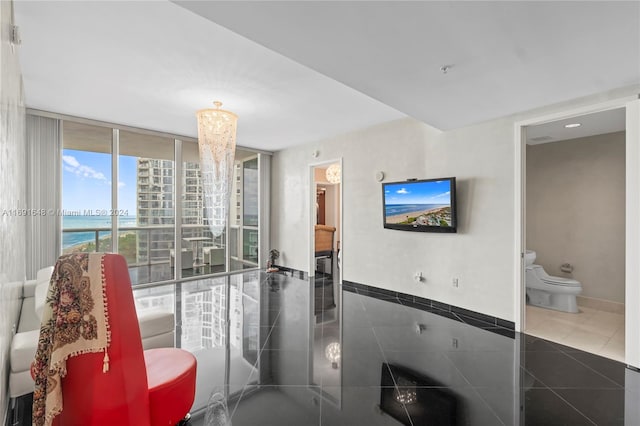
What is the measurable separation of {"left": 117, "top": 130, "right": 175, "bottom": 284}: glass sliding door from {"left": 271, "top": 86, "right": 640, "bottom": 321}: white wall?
2.60 metres

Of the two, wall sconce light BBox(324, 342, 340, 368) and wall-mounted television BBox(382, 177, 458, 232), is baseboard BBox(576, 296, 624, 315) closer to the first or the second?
wall-mounted television BBox(382, 177, 458, 232)

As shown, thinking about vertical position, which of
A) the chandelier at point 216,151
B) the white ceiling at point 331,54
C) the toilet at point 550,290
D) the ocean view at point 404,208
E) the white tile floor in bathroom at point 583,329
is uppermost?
the white ceiling at point 331,54

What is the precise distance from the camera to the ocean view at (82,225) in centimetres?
422

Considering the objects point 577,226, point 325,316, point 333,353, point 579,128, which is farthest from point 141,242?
point 577,226

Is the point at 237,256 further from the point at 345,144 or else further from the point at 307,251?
the point at 345,144

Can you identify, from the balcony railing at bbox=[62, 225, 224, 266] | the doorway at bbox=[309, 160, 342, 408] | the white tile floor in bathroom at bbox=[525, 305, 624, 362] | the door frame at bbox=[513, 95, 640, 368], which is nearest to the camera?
the doorway at bbox=[309, 160, 342, 408]

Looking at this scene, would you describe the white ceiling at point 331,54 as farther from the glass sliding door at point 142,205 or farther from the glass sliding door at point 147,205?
the glass sliding door at point 147,205

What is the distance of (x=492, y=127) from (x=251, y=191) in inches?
193

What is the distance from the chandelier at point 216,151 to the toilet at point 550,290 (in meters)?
4.44

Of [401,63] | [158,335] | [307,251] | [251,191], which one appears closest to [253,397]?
[158,335]

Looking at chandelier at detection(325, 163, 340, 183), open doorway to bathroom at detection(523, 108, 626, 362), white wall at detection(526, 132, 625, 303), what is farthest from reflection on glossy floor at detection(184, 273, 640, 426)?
chandelier at detection(325, 163, 340, 183)

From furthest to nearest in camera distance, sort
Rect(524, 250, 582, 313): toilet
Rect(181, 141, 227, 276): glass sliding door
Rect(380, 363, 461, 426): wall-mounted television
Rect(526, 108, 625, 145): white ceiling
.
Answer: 1. Rect(181, 141, 227, 276): glass sliding door
2. Rect(524, 250, 582, 313): toilet
3. Rect(526, 108, 625, 145): white ceiling
4. Rect(380, 363, 461, 426): wall-mounted television

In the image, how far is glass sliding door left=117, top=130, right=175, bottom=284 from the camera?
4746 millimetres

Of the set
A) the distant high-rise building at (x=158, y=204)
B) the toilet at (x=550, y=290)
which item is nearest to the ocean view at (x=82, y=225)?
the distant high-rise building at (x=158, y=204)
